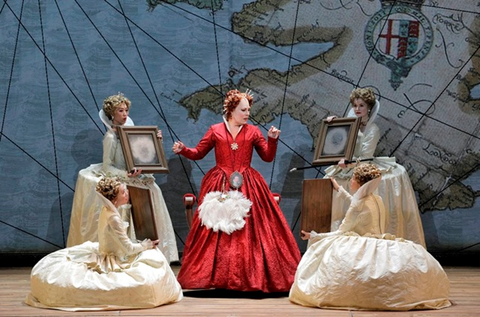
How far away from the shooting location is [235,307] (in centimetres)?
612

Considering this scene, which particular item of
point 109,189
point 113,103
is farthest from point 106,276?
point 113,103

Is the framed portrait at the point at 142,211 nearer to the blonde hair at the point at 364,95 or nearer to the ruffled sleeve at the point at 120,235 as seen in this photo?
the ruffled sleeve at the point at 120,235

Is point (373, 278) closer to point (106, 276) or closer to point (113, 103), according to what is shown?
point (106, 276)

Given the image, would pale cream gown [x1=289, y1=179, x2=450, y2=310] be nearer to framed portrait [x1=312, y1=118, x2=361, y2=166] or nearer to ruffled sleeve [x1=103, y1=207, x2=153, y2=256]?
framed portrait [x1=312, y1=118, x2=361, y2=166]

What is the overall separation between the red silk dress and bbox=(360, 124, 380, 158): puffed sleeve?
111 cm

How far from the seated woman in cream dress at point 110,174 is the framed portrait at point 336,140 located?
4.95 ft

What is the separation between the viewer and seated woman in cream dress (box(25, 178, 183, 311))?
19.6ft

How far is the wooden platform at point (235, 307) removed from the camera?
19.1ft

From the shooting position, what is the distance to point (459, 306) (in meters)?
6.12

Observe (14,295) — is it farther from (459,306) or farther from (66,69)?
(459,306)

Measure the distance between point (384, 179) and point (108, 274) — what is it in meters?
2.80

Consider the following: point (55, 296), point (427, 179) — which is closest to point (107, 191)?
point (55, 296)

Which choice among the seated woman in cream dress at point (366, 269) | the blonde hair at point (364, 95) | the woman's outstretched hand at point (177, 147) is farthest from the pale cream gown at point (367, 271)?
the blonde hair at point (364, 95)

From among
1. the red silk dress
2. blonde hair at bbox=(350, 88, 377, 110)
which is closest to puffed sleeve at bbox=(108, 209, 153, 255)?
the red silk dress
